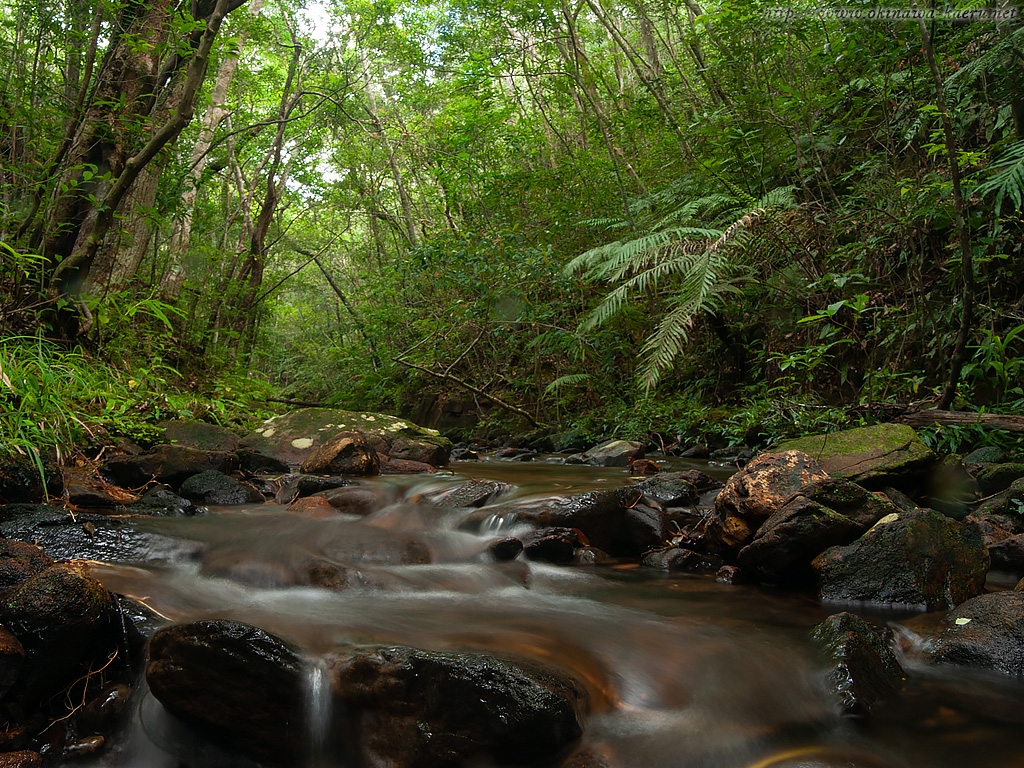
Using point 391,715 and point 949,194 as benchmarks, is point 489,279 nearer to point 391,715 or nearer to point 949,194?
point 949,194

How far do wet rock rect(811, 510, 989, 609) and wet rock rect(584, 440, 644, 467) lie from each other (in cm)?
341

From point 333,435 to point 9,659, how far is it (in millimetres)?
4915

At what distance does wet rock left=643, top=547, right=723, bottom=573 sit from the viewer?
330cm

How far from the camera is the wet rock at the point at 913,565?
Answer: 2.54m

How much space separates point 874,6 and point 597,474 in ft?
16.9

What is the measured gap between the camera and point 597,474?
5.62 m

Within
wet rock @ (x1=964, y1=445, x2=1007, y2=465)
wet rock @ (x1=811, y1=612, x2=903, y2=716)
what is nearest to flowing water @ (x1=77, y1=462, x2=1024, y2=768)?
wet rock @ (x1=811, y1=612, x2=903, y2=716)

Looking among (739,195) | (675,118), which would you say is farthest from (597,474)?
(675,118)

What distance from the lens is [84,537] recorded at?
2951 mm

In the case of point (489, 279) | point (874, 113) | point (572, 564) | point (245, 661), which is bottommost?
point (572, 564)

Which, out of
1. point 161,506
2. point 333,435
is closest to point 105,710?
point 161,506

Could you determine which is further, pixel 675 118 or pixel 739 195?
pixel 675 118

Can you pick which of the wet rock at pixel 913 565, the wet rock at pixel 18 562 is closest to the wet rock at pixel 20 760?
the wet rock at pixel 18 562

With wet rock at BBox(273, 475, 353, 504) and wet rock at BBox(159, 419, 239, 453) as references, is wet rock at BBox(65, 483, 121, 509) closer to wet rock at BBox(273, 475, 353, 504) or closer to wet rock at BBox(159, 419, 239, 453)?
wet rock at BBox(273, 475, 353, 504)
